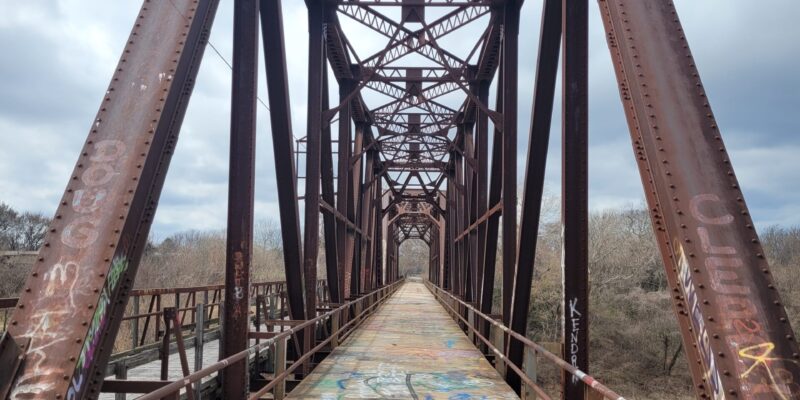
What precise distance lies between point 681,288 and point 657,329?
3293cm

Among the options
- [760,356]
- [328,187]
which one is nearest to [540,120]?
[760,356]

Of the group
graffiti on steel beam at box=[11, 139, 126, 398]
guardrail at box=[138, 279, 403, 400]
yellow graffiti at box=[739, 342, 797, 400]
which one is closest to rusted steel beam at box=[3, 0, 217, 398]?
graffiti on steel beam at box=[11, 139, 126, 398]

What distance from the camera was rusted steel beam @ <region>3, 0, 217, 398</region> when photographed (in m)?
3.09

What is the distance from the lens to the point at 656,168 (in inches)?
133

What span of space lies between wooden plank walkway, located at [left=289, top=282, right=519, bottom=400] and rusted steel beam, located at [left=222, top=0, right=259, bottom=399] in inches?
54.1

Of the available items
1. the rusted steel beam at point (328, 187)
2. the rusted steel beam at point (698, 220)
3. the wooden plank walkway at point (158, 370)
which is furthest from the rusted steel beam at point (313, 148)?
the rusted steel beam at point (698, 220)

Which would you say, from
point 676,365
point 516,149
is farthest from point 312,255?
point 676,365

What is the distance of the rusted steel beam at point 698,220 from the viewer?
2.83 m

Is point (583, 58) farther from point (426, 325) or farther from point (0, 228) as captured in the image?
point (0, 228)

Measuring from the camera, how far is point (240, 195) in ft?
19.8

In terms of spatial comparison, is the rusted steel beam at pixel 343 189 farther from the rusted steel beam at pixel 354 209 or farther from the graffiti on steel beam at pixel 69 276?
the graffiti on steel beam at pixel 69 276

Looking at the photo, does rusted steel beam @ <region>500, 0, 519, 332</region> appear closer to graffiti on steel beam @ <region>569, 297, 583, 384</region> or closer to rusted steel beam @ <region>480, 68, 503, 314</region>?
rusted steel beam @ <region>480, 68, 503, 314</region>

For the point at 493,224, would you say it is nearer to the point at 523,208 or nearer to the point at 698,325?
the point at 523,208

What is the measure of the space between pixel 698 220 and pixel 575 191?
8.73 ft
